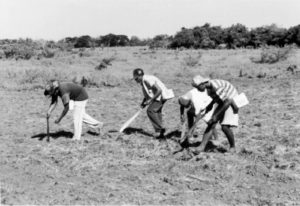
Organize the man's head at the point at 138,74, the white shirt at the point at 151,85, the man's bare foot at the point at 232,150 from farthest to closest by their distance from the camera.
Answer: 1. the white shirt at the point at 151,85
2. the man's head at the point at 138,74
3. the man's bare foot at the point at 232,150

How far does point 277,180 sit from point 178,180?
1.45 m

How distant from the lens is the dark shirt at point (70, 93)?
8.32 m

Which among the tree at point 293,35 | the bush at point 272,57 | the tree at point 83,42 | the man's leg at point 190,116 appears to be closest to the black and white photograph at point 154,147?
the man's leg at point 190,116

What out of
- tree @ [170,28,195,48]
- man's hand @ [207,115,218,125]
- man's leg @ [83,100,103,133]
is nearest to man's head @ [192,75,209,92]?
man's hand @ [207,115,218,125]

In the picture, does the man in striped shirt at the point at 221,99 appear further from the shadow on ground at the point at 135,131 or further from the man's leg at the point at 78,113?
the man's leg at the point at 78,113

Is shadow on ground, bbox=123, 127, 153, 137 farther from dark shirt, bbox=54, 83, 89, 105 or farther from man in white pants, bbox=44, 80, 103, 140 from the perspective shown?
dark shirt, bbox=54, 83, 89, 105

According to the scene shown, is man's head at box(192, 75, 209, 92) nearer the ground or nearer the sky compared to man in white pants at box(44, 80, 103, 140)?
nearer the sky

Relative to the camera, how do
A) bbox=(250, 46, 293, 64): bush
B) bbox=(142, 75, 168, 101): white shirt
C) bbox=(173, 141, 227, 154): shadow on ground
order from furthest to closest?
1. bbox=(250, 46, 293, 64): bush
2. bbox=(142, 75, 168, 101): white shirt
3. bbox=(173, 141, 227, 154): shadow on ground

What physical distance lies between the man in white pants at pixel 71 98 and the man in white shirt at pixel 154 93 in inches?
44.4

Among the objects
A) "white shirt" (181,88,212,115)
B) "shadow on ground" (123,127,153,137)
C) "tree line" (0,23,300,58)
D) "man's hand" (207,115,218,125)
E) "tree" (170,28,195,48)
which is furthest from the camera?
"tree" (170,28,195,48)

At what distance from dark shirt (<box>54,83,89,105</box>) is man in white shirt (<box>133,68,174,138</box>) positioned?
109 centimetres

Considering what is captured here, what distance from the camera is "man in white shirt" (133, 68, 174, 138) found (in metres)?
8.64

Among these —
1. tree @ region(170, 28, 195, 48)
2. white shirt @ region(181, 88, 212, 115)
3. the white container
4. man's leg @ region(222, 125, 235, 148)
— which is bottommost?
man's leg @ region(222, 125, 235, 148)

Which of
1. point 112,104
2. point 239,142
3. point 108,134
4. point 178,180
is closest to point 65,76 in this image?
point 112,104
